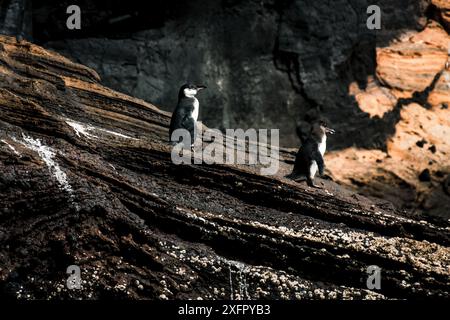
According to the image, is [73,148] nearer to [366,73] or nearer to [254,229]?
[254,229]

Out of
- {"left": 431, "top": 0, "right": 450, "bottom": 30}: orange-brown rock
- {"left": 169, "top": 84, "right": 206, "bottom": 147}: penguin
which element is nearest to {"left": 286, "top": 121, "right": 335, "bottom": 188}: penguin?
{"left": 169, "top": 84, "right": 206, "bottom": 147}: penguin

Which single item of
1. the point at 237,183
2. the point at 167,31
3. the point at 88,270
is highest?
the point at 167,31

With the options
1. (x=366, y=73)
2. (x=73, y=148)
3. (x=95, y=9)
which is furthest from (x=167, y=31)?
(x=73, y=148)

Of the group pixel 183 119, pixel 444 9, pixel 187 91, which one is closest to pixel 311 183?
pixel 183 119

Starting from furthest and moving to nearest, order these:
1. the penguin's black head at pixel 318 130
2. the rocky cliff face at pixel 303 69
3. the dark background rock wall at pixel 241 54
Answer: the rocky cliff face at pixel 303 69 → the dark background rock wall at pixel 241 54 → the penguin's black head at pixel 318 130

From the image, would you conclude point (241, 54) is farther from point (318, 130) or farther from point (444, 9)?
point (444, 9)

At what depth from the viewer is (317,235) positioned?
42.2ft

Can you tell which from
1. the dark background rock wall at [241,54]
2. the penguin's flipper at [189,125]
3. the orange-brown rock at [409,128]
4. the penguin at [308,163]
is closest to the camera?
the penguin at [308,163]

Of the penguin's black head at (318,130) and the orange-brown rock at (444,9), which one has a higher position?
the orange-brown rock at (444,9)

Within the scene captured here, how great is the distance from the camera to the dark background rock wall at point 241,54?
23.8 metres

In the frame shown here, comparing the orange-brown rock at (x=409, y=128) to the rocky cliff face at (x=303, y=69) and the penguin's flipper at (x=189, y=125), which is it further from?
the penguin's flipper at (x=189, y=125)

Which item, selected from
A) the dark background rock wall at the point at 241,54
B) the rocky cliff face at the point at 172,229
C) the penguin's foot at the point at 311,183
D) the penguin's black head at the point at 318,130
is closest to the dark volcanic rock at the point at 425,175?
the dark background rock wall at the point at 241,54

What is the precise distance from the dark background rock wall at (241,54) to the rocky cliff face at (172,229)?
9.55m

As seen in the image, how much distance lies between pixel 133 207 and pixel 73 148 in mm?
1746
